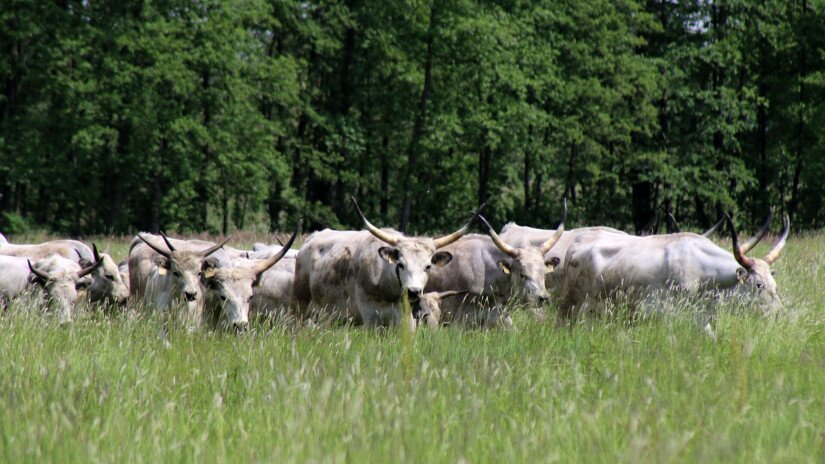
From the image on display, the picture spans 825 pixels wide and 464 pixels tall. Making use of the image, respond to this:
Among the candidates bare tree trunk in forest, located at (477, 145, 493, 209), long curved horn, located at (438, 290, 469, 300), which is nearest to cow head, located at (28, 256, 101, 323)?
long curved horn, located at (438, 290, 469, 300)

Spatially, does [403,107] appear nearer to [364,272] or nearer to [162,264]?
[364,272]

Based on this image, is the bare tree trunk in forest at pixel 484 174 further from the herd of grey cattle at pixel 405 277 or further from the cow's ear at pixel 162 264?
the cow's ear at pixel 162 264

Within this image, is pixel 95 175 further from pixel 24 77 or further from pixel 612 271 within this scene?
pixel 612 271

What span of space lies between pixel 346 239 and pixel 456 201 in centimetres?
3400

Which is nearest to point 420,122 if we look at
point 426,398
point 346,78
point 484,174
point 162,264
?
point 484,174

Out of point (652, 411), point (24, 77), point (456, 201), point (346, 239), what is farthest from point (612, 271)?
point (456, 201)

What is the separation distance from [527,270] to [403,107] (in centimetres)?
2652

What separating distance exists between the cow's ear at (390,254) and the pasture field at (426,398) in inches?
84.0

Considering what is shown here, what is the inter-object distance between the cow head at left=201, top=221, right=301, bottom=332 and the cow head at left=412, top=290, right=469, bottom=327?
170cm

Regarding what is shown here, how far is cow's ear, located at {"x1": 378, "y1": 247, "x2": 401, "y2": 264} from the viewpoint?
34.3ft

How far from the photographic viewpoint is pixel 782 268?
47.2 ft

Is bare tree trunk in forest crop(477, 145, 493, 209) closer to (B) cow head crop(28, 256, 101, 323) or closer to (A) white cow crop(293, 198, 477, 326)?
(A) white cow crop(293, 198, 477, 326)

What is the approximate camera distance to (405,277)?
10.2m

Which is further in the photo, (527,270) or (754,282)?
(527,270)
